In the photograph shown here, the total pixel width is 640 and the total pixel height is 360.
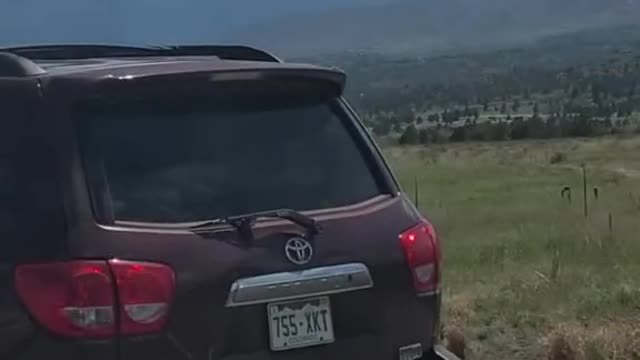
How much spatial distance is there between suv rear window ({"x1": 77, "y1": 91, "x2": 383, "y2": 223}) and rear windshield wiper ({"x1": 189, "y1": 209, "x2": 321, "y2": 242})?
0.12 ft

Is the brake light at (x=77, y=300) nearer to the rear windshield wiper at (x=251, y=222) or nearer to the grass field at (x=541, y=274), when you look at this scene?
the rear windshield wiper at (x=251, y=222)

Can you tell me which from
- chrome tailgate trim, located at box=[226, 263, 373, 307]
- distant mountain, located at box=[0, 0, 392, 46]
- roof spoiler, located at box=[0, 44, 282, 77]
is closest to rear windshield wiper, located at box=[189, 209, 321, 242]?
chrome tailgate trim, located at box=[226, 263, 373, 307]

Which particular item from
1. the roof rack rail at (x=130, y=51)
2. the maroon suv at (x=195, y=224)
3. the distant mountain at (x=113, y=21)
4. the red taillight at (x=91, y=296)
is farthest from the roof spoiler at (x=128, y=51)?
the distant mountain at (x=113, y=21)

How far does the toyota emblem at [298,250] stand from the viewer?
4.68 m

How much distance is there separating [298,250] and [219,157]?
0.42m

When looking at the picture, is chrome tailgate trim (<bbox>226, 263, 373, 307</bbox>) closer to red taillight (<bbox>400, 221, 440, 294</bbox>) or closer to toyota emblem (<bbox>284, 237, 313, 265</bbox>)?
toyota emblem (<bbox>284, 237, 313, 265</bbox>)

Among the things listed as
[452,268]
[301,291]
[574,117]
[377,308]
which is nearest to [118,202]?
[301,291]

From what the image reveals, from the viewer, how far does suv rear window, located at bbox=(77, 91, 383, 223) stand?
4.56m

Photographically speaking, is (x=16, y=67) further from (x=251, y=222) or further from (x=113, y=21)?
(x=113, y=21)

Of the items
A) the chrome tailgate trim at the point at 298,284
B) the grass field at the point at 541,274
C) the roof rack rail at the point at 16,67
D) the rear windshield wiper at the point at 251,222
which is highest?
the roof rack rail at the point at 16,67

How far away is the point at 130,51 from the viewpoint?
5984 millimetres

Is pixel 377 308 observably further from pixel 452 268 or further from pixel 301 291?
pixel 452 268

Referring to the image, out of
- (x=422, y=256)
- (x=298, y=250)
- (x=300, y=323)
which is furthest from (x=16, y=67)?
(x=422, y=256)

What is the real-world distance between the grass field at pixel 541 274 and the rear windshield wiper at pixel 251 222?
323 centimetres
